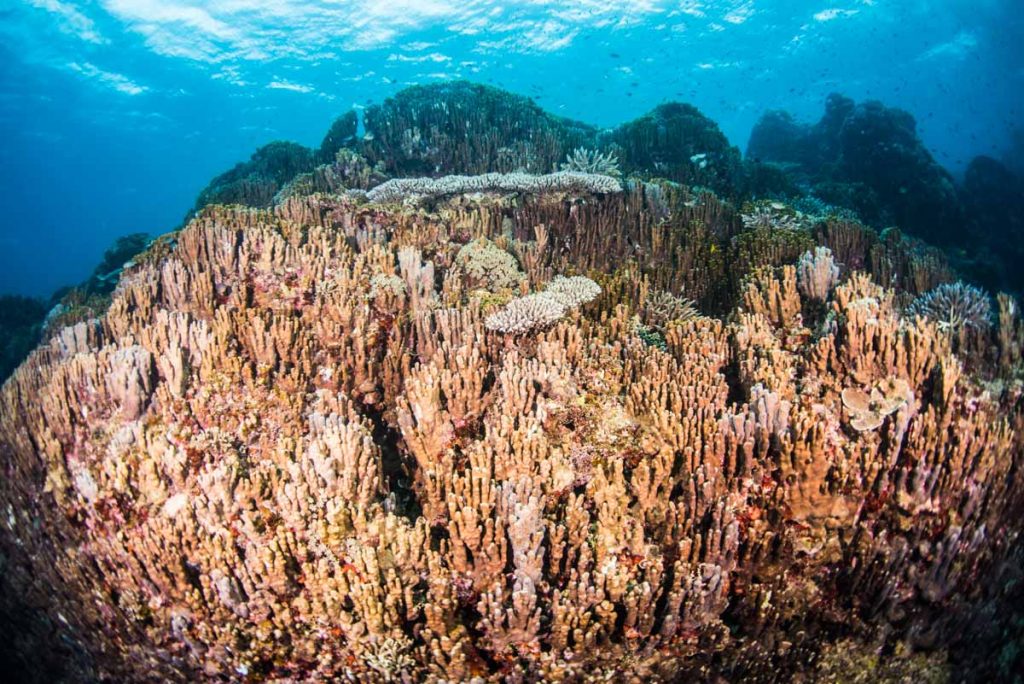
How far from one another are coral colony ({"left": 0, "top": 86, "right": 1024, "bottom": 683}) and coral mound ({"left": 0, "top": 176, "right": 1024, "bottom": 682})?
2 cm

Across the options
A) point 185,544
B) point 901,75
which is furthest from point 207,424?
point 901,75

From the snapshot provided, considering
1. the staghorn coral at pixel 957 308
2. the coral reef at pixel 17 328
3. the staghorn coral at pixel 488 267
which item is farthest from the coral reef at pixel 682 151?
the coral reef at pixel 17 328

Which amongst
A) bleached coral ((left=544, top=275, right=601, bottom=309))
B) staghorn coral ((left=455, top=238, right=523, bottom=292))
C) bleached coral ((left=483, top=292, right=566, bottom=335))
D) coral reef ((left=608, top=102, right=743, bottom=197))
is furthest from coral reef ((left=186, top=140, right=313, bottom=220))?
bleached coral ((left=483, top=292, right=566, bottom=335))

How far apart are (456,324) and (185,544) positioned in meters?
2.69

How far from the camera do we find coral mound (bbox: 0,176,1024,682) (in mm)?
2943

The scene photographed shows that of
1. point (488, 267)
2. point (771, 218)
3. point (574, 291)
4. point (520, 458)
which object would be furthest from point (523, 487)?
point (771, 218)

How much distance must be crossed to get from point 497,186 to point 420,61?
4376 cm

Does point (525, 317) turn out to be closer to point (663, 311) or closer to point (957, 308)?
point (663, 311)

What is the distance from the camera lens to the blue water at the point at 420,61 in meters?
35.5

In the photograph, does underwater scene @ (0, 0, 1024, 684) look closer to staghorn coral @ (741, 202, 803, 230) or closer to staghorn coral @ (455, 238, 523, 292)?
staghorn coral @ (455, 238, 523, 292)

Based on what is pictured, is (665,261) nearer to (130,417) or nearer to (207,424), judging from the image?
(207,424)

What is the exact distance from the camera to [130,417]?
3.85 metres

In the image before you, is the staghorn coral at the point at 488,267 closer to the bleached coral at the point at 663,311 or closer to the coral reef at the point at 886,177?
the bleached coral at the point at 663,311

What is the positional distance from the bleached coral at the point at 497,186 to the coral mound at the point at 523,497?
4290mm
